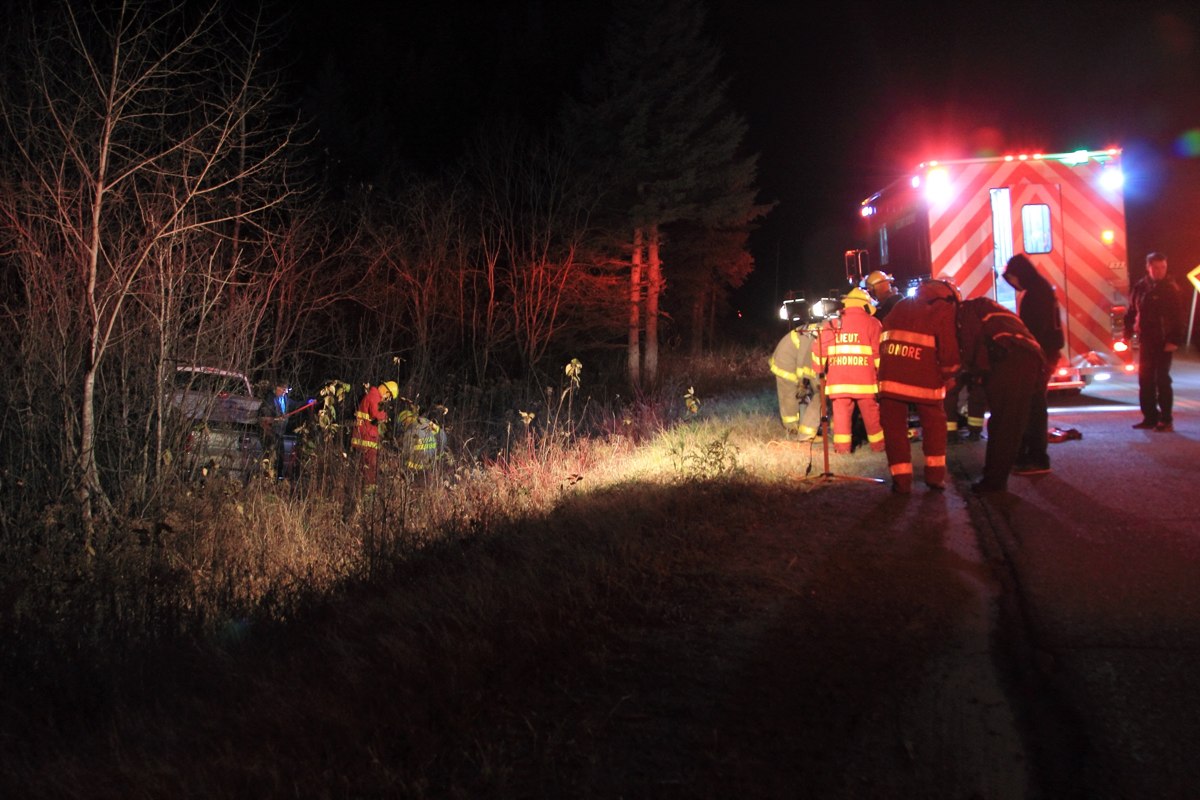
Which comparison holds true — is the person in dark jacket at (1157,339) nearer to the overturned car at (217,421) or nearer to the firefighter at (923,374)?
the firefighter at (923,374)

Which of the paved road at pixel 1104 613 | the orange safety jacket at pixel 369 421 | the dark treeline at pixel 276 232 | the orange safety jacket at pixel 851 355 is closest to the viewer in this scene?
the paved road at pixel 1104 613

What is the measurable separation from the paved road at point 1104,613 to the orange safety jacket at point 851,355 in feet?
4.35

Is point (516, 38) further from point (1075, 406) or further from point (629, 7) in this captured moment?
point (1075, 406)

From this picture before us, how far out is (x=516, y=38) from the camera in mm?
44500

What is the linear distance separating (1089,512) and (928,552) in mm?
1655

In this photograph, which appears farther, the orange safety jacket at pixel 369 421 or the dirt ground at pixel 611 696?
the orange safety jacket at pixel 369 421

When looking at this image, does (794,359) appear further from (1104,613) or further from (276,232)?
(1104,613)

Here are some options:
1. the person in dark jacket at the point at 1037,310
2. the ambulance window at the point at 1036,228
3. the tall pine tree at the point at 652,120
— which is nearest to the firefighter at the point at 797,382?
the person in dark jacket at the point at 1037,310

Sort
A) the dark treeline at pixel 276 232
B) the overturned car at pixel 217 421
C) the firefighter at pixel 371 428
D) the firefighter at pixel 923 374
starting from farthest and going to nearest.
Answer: the firefighter at pixel 371 428
the overturned car at pixel 217 421
the firefighter at pixel 923 374
the dark treeline at pixel 276 232

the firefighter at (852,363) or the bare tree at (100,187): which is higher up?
the bare tree at (100,187)

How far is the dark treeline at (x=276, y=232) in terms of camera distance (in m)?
7.29

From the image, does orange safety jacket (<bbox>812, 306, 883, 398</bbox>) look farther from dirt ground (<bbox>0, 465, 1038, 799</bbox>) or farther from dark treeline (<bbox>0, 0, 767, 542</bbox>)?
dark treeline (<bbox>0, 0, 767, 542</bbox>)

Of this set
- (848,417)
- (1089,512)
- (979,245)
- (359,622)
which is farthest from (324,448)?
(979,245)

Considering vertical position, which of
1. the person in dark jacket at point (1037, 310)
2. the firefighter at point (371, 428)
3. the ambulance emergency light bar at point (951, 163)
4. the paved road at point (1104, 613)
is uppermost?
the ambulance emergency light bar at point (951, 163)
